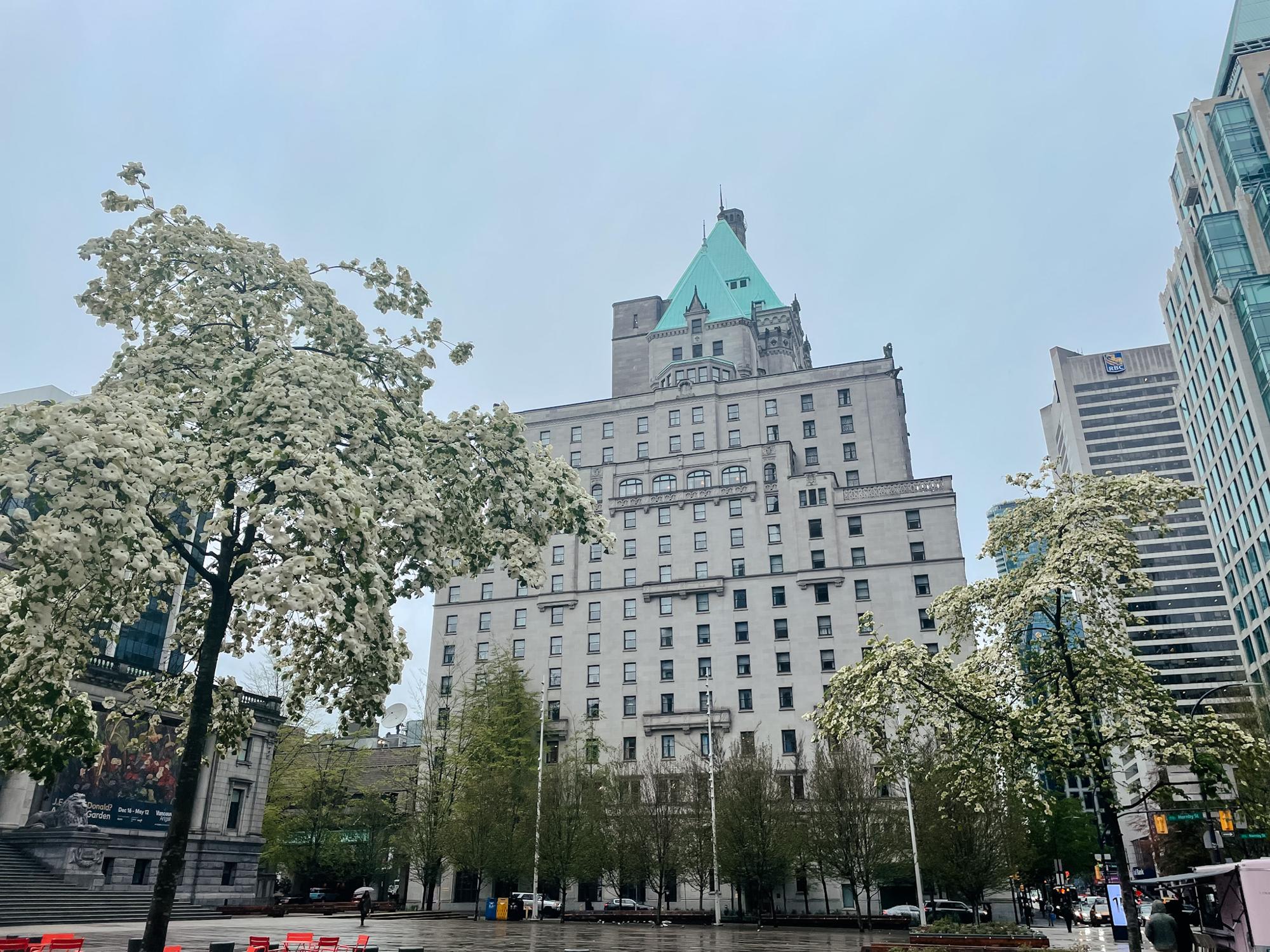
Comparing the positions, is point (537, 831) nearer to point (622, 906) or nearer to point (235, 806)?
point (622, 906)

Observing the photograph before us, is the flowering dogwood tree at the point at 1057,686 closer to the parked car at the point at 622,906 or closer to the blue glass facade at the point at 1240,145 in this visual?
the parked car at the point at 622,906

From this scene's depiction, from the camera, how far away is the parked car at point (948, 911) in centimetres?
5495

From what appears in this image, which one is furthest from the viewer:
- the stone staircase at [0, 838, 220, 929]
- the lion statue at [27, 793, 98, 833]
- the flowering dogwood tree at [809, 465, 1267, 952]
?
the lion statue at [27, 793, 98, 833]

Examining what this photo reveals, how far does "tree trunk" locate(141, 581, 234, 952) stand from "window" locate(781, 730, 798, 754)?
66.0m

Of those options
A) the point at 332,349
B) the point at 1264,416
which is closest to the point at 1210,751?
the point at 332,349

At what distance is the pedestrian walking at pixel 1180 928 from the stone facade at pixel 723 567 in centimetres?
4411

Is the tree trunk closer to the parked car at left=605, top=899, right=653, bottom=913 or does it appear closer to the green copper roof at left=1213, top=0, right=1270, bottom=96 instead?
the parked car at left=605, top=899, right=653, bottom=913

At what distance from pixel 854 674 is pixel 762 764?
41.8 metres

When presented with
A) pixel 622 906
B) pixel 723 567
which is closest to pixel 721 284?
pixel 723 567

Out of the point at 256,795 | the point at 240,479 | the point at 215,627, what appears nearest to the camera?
the point at 240,479

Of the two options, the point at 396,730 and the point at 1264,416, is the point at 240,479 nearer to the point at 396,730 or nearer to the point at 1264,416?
Result: the point at 1264,416

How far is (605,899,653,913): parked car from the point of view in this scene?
62812mm

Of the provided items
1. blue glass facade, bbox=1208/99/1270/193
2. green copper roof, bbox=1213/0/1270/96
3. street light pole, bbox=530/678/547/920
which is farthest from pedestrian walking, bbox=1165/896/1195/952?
green copper roof, bbox=1213/0/1270/96

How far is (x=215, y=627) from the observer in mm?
14281
